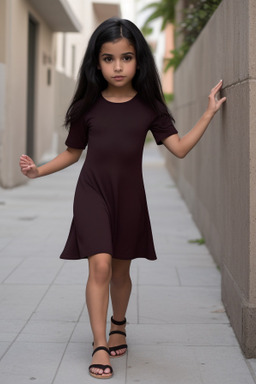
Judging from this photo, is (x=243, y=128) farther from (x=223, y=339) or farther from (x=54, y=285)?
(x=54, y=285)

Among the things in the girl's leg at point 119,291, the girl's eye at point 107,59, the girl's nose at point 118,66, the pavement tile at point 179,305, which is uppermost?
the girl's eye at point 107,59

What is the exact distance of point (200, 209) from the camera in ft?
27.7

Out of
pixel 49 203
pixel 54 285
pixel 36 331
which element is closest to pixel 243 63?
pixel 36 331

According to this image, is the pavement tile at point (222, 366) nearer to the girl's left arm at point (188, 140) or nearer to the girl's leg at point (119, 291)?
the girl's leg at point (119, 291)

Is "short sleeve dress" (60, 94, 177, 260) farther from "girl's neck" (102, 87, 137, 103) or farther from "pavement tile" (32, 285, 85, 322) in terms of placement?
"pavement tile" (32, 285, 85, 322)

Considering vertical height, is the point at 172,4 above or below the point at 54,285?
above

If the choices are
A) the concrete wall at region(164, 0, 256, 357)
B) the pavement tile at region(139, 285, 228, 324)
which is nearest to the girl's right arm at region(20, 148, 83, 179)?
the concrete wall at region(164, 0, 256, 357)

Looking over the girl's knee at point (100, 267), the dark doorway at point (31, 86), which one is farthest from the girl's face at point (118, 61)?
the dark doorway at point (31, 86)

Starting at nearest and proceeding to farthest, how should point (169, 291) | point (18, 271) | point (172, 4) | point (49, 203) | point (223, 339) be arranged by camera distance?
point (223, 339), point (169, 291), point (18, 271), point (49, 203), point (172, 4)

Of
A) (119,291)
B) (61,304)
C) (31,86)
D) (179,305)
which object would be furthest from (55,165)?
(31,86)

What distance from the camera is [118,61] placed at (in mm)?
3719

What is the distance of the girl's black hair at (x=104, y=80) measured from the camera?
3732mm

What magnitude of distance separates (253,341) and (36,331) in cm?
132

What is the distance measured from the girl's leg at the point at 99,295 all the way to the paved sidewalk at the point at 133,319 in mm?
159
